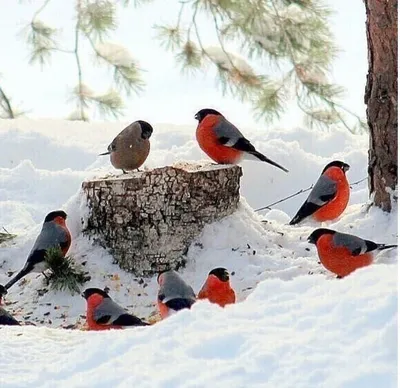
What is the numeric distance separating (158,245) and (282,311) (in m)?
2.43

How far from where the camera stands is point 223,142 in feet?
17.3

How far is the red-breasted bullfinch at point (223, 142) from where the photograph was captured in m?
5.26

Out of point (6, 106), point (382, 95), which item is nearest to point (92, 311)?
point (382, 95)

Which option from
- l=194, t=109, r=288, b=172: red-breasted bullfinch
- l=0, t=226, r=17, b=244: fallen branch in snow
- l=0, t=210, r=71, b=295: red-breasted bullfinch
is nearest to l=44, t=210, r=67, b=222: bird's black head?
l=0, t=210, r=71, b=295: red-breasted bullfinch

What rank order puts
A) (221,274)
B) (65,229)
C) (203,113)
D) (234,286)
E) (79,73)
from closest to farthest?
(221,274), (234,286), (65,229), (203,113), (79,73)

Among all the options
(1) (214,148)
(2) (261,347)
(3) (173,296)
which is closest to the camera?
(2) (261,347)

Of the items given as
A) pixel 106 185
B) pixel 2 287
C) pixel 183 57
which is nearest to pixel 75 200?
pixel 106 185

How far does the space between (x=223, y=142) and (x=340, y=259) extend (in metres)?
1.02

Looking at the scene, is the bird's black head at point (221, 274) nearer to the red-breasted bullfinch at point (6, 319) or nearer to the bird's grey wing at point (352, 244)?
the bird's grey wing at point (352, 244)

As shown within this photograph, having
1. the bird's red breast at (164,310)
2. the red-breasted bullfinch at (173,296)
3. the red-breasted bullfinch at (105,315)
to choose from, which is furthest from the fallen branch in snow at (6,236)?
the bird's red breast at (164,310)

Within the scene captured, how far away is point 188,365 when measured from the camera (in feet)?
7.64

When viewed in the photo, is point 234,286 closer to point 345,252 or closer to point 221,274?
point 221,274

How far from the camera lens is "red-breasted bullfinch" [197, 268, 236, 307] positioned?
4.35 m

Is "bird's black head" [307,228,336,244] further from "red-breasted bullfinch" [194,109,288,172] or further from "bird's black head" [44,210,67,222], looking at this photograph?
"bird's black head" [44,210,67,222]
